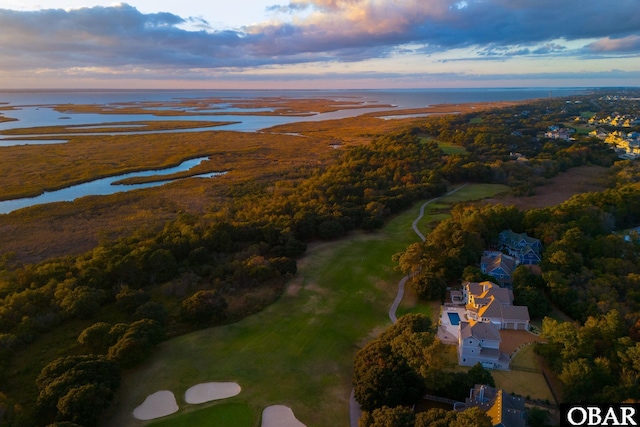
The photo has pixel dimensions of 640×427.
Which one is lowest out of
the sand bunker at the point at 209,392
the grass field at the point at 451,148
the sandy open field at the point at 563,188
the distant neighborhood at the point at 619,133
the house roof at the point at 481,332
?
the sand bunker at the point at 209,392

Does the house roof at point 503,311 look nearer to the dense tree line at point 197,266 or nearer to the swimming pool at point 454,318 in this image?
the swimming pool at point 454,318

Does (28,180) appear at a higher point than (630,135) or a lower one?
lower

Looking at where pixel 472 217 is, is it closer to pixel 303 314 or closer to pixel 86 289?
pixel 303 314

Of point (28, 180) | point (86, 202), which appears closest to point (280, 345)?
point (86, 202)

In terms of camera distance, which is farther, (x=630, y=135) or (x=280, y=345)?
(x=630, y=135)

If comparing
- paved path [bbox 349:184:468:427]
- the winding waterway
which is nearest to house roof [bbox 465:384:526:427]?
paved path [bbox 349:184:468:427]

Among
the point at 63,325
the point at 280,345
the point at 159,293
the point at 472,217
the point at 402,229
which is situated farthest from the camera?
the point at 402,229

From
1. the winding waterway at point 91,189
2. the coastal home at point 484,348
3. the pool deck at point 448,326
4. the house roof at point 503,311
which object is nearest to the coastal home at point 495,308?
the house roof at point 503,311
